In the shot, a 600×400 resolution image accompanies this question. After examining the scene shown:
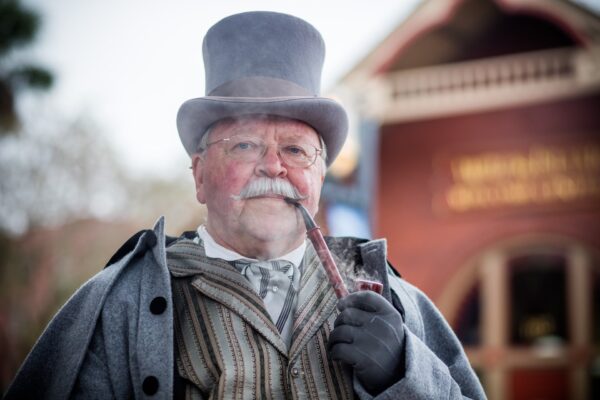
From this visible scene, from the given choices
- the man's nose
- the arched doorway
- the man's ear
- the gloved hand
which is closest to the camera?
the gloved hand

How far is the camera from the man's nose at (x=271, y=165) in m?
1.97

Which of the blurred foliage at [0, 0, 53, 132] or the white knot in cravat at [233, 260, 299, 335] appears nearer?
the white knot in cravat at [233, 260, 299, 335]

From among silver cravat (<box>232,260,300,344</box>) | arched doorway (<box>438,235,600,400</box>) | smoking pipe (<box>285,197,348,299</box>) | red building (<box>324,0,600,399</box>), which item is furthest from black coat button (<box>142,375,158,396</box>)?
arched doorway (<box>438,235,600,400</box>)

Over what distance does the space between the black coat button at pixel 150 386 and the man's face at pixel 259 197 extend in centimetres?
46

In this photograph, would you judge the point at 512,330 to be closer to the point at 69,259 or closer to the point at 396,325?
the point at 396,325

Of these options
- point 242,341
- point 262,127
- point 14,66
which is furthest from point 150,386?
point 14,66

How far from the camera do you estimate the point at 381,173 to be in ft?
28.9

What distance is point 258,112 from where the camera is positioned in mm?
2010

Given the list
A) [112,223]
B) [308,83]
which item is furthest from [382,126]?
[112,223]

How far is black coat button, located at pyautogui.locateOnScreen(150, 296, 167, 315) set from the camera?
1880 mm

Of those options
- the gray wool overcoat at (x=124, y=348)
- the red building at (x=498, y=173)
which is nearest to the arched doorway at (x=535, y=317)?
the red building at (x=498, y=173)

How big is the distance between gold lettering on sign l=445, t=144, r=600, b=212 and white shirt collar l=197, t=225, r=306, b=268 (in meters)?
6.35

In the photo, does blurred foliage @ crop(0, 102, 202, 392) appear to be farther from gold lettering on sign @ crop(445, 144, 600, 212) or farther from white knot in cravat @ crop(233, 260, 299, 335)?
white knot in cravat @ crop(233, 260, 299, 335)

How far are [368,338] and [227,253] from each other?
1.77 feet
